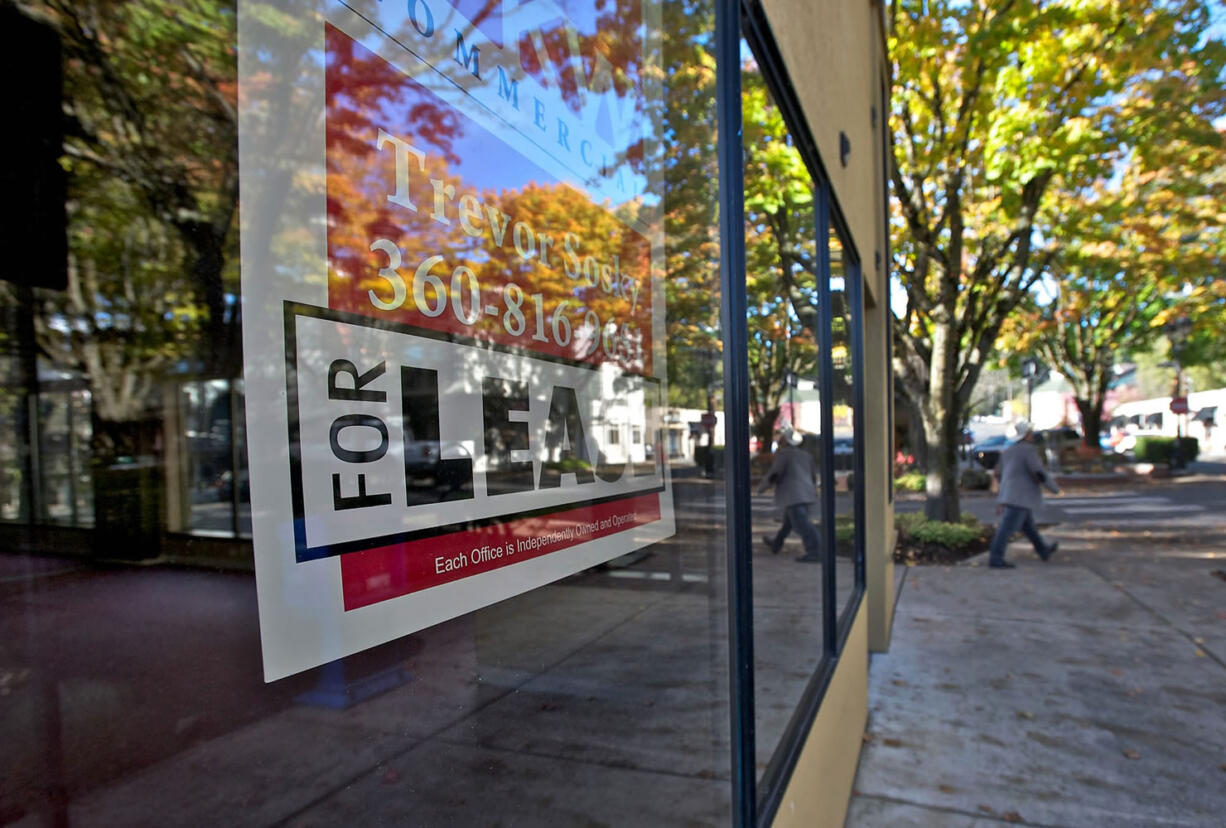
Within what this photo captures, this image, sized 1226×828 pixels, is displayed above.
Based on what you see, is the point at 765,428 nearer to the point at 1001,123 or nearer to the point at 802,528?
the point at 802,528

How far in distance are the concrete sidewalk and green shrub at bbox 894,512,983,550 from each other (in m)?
1.74

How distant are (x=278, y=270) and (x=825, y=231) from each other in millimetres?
3226

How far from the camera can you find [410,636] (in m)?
0.93

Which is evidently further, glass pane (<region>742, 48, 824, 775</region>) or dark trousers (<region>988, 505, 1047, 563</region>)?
dark trousers (<region>988, 505, 1047, 563</region>)

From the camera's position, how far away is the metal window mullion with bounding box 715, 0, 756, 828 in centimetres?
195

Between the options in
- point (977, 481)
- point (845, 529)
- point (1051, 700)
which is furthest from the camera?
point (977, 481)

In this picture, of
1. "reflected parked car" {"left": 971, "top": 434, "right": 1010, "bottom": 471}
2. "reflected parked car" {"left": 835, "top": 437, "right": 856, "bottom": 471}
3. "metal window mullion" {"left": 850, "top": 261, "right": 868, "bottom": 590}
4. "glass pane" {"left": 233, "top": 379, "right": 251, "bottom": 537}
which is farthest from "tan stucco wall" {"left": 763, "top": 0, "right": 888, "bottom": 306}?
"reflected parked car" {"left": 971, "top": 434, "right": 1010, "bottom": 471}

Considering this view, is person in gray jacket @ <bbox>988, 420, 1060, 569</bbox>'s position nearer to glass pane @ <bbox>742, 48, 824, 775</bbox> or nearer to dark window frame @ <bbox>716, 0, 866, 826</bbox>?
glass pane @ <bbox>742, 48, 824, 775</bbox>

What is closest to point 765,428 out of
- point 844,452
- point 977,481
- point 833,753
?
point 833,753

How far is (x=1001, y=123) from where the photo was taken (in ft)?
30.2

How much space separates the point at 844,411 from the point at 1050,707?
2.30 meters

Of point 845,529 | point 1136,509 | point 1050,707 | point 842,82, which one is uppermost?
point 842,82

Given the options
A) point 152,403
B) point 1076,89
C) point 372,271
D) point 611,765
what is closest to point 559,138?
point 372,271

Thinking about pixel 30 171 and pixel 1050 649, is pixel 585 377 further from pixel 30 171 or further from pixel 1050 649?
pixel 1050 649
